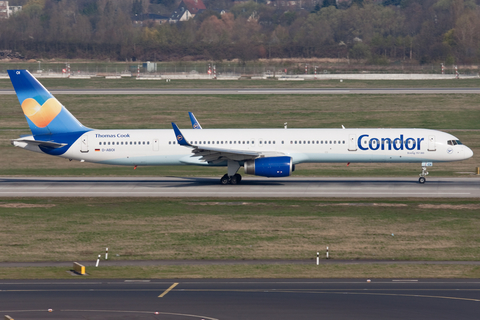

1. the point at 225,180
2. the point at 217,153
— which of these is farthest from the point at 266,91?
the point at 217,153

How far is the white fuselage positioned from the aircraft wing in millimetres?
637

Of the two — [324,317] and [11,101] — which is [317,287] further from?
[11,101]

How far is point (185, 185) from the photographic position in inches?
2053

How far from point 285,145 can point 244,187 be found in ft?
14.7

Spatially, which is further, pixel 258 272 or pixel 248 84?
pixel 248 84

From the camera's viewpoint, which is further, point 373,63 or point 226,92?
point 373,63

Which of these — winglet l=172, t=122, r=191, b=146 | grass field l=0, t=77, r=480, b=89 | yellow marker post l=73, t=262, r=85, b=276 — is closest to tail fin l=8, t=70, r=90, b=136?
winglet l=172, t=122, r=191, b=146

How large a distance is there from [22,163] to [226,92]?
42.4 m

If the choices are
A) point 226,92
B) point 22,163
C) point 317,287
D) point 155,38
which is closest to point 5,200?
point 22,163

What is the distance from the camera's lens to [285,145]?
50156 mm

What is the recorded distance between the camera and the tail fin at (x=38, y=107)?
5062cm

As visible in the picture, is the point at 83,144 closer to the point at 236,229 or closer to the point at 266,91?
the point at 236,229

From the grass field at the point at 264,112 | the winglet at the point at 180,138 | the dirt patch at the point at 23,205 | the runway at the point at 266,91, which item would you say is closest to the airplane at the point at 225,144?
the winglet at the point at 180,138

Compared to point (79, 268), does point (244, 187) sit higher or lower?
lower
